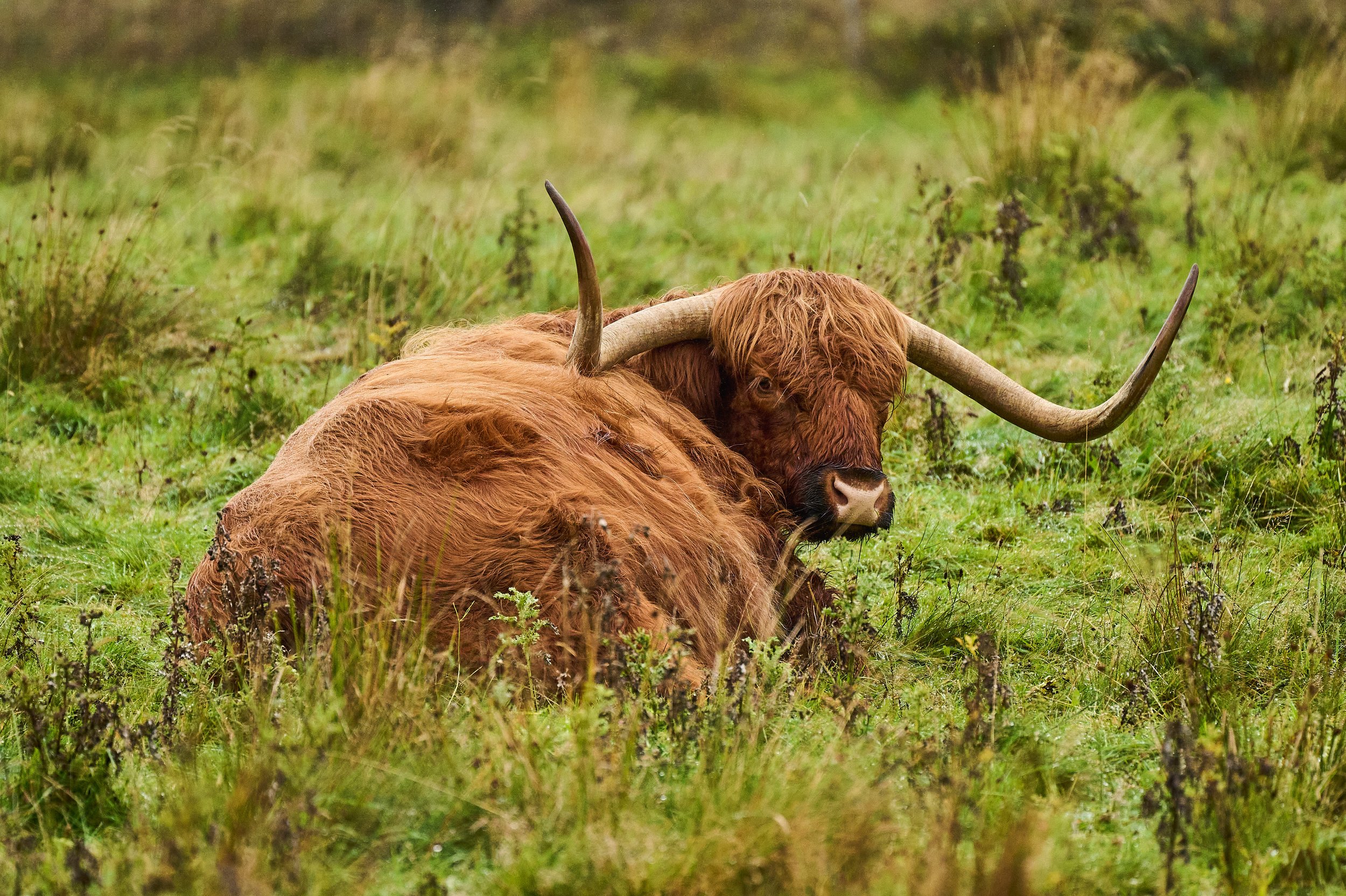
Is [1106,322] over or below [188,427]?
over

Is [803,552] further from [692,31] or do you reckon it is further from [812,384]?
[692,31]

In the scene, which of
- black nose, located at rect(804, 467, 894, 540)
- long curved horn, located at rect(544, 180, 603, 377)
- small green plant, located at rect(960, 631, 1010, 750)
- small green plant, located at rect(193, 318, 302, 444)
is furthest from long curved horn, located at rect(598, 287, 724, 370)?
small green plant, located at rect(193, 318, 302, 444)

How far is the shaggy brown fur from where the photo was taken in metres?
3.32

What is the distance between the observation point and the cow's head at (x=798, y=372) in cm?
404

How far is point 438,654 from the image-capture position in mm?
3207

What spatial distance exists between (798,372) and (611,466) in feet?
2.43

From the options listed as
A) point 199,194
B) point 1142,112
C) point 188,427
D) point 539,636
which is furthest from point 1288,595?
point 1142,112

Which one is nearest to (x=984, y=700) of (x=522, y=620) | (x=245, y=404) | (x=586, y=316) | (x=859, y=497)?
(x=859, y=497)

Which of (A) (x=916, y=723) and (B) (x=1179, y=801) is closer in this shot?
(B) (x=1179, y=801)

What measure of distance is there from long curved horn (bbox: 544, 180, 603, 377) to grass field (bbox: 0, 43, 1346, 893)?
3.56 ft

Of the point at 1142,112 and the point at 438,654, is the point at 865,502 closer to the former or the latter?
the point at 438,654

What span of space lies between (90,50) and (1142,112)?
13318mm

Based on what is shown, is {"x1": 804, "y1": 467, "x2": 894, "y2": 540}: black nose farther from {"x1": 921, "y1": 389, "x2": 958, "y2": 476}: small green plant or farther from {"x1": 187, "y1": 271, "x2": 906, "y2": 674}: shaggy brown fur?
{"x1": 921, "y1": 389, "x2": 958, "y2": 476}: small green plant

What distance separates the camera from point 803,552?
15.7ft
